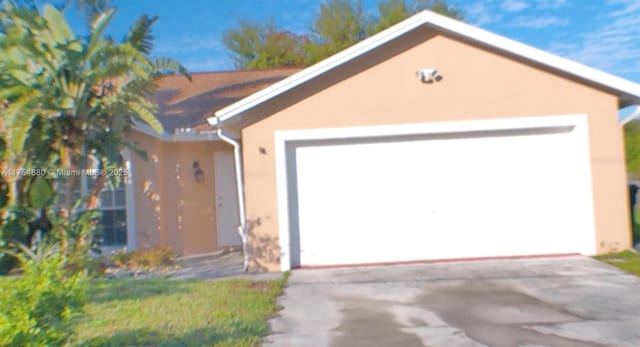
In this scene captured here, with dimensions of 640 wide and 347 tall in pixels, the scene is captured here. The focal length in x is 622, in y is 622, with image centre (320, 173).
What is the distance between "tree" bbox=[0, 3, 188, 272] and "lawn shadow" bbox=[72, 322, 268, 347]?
13.3 ft

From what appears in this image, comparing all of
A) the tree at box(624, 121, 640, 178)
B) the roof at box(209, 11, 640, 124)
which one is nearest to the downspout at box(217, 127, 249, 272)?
the roof at box(209, 11, 640, 124)

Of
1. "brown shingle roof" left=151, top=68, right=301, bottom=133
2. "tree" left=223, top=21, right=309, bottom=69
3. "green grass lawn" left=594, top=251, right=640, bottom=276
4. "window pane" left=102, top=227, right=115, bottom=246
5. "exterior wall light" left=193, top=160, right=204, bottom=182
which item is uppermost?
"tree" left=223, top=21, right=309, bottom=69

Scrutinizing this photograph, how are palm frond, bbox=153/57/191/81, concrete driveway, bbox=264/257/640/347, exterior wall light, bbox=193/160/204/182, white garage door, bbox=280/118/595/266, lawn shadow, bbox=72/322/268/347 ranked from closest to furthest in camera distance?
lawn shadow, bbox=72/322/268/347 → concrete driveway, bbox=264/257/640/347 → palm frond, bbox=153/57/191/81 → white garage door, bbox=280/118/595/266 → exterior wall light, bbox=193/160/204/182

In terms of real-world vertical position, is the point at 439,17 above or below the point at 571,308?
above

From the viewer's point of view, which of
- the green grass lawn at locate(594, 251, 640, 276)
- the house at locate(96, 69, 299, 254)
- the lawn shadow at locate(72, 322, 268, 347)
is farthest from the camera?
the house at locate(96, 69, 299, 254)

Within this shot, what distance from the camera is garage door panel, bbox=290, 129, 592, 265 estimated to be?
35.2ft

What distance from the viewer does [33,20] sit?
31.0ft

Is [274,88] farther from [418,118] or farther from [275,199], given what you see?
[418,118]

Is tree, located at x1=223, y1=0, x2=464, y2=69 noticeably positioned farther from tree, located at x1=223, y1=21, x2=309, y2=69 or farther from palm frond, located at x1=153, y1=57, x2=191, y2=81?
palm frond, located at x1=153, y1=57, x2=191, y2=81

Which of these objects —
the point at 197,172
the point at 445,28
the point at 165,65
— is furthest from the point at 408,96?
the point at 197,172

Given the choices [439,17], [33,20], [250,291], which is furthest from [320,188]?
[33,20]

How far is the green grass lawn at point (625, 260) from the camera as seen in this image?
923cm

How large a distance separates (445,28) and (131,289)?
644 cm

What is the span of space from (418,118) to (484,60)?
1.49 m
